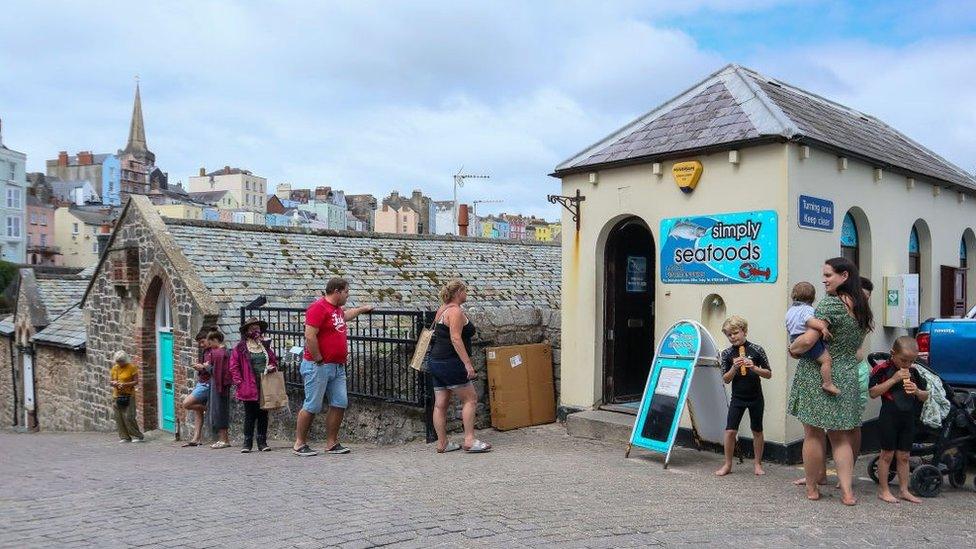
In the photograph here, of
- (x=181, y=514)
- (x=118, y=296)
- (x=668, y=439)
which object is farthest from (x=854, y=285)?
(x=118, y=296)

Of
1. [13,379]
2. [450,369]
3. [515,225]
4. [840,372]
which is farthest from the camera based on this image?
[515,225]

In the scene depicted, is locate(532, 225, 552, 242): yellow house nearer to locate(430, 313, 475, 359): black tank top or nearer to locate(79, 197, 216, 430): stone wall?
locate(79, 197, 216, 430): stone wall

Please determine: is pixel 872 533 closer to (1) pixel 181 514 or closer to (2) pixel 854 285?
(2) pixel 854 285

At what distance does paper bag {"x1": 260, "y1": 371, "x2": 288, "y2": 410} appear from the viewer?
9445mm

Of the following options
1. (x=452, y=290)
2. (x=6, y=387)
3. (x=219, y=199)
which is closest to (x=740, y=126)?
(x=452, y=290)

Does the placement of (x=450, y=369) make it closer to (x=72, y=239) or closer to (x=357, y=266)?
(x=357, y=266)

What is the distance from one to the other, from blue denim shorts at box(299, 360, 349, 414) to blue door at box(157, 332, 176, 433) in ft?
23.6

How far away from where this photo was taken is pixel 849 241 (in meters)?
8.83

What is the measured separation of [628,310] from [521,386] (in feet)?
5.44

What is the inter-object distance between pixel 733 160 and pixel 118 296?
12.7 meters

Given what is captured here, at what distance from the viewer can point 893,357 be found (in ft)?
20.9

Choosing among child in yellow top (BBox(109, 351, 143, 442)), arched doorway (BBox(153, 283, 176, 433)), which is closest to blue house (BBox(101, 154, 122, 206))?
arched doorway (BBox(153, 283, 176, 433))

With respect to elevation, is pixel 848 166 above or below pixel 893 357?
above

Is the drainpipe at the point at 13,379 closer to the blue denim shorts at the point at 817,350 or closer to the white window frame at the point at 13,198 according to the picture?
the blue denim shorts at the point at 817,350
